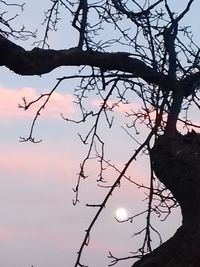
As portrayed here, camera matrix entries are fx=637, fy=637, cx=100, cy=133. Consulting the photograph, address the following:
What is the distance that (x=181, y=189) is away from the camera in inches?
99.7

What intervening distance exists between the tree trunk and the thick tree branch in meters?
0.75

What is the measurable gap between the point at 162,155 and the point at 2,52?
43.1 inches

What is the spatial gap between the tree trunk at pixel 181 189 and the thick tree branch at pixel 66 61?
0.75 meters

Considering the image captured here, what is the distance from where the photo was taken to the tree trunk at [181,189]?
2010 mm

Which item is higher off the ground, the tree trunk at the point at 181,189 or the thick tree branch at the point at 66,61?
the thick tree branch at the point at 66,61

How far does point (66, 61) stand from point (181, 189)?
4.88 feet

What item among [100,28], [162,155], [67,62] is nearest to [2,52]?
[67,62]

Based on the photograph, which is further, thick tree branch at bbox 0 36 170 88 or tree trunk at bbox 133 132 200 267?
thick tree branch at bbox 0 36 170 88

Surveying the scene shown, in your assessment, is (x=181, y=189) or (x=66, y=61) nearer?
(x=181, y=189)

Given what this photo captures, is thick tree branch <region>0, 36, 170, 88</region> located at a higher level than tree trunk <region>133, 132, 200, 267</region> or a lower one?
higher

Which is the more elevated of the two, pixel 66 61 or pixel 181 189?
pixel 66 61

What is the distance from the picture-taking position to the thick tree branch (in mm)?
3432

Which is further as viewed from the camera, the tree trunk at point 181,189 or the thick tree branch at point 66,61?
the thick tree branch at point 66,61

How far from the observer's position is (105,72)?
4008mm
